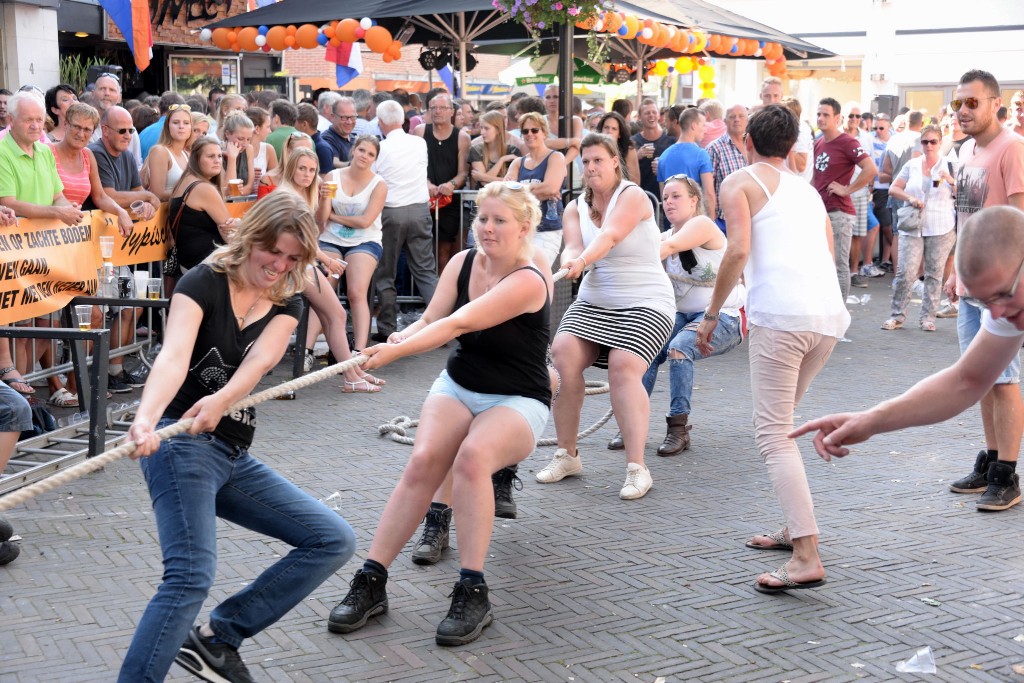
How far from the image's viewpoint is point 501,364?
4.66 meters

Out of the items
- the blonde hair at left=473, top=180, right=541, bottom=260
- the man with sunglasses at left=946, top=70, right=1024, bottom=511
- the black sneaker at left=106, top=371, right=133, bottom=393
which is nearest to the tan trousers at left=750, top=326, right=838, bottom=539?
the blonde hair at left=473, top=180, right=541, bottom=260

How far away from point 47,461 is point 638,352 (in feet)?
10.8

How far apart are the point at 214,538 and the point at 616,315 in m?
3.18

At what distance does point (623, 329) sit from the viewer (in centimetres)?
618

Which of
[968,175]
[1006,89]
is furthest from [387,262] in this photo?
[1006,89]

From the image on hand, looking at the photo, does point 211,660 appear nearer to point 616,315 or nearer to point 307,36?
point 616,315

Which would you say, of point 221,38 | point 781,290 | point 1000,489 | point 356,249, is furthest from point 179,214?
point 221,38

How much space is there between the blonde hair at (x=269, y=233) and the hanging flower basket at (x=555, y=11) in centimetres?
638

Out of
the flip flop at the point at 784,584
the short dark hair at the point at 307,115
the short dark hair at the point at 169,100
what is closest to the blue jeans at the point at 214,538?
the flip flop at the point at 784,584

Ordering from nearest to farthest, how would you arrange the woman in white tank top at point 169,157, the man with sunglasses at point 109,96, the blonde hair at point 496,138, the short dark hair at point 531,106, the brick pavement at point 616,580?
the brick pavement at point 616,580, the woman in white tank top at point 169,157, the man with sunglasses at point 109,96, the short dark hair at point 531,106, the blonde hair at point 496,138

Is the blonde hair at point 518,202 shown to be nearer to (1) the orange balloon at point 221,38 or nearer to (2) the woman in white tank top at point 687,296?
(2) the woman in white tank top at point 687,296

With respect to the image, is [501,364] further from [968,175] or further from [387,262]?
[387,262]

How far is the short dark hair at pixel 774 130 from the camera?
495cm

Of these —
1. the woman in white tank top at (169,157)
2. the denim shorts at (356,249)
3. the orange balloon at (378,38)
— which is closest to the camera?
the woman in white tank top at (169,157)
